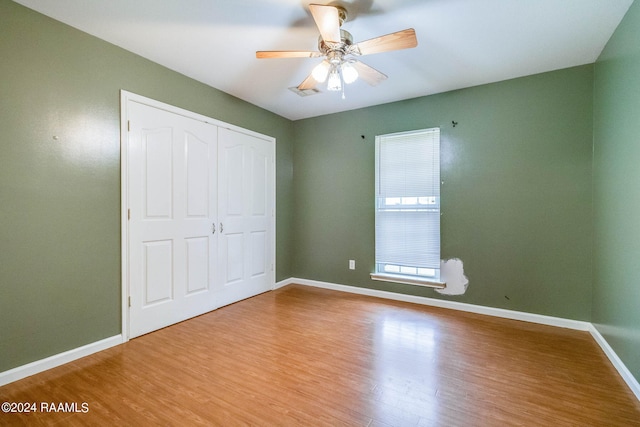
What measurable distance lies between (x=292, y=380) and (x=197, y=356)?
0.86m

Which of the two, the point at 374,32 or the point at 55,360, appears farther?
the point at 374,32

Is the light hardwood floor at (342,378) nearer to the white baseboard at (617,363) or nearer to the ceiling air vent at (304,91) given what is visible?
the white baseboard at (617,363)

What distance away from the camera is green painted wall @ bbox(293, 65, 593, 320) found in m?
2.84

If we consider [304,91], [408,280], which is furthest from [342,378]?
[304,91]

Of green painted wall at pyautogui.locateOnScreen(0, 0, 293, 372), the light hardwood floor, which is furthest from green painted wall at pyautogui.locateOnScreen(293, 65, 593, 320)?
green painted wall at pyautogui.locateOnScreen(0, 0, 293, 372)

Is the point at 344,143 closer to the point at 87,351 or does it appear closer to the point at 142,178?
the point at 142,178

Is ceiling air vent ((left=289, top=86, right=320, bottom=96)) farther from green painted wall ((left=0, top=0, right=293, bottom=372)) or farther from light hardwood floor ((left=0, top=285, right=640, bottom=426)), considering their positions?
light hardwood floor ((left=0, top=285, right=640, bottom=426))

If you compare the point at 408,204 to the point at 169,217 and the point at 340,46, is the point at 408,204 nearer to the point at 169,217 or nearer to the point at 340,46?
the point at 340,46

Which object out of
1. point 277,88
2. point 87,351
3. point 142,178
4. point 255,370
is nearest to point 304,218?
point 277,88

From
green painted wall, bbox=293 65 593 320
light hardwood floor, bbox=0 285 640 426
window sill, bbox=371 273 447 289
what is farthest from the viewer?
window sill, bbox=371 273 447 289

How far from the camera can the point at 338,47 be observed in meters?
2.07

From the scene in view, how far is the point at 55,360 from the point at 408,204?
12.1ft

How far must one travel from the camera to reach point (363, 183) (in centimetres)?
404

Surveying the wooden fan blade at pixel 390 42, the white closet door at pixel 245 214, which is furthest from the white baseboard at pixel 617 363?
the white closet door at pixel 245 214
